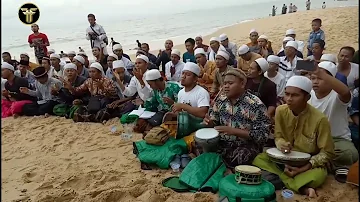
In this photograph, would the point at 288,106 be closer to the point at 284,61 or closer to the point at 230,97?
the point at 230,97

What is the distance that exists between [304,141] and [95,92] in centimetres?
386

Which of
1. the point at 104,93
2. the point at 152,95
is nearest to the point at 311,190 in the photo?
the point at 152,95

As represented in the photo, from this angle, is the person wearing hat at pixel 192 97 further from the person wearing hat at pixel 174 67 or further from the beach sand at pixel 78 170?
the person wearing hat at pixel 174 67

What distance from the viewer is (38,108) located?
6543 mm

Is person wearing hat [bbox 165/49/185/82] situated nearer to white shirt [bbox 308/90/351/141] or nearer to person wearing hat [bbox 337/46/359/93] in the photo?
person wearing hat [bbox 337/46/359/93]

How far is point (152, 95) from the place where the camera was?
5.29 metres

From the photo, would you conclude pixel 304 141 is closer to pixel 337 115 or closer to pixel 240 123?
pixel 337 115

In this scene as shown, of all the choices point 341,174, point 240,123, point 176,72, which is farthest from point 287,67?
Result: point 341,174

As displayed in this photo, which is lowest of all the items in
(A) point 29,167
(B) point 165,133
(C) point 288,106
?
(A) point 29,167

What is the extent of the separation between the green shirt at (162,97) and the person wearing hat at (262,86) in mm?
1028

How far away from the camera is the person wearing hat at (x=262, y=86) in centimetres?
455

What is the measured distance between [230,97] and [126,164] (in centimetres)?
154

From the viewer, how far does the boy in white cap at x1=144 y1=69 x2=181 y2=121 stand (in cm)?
473

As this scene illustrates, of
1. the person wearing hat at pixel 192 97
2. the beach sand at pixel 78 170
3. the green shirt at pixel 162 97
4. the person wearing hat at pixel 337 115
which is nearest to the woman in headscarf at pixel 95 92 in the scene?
the beach sand at pixel 78 170
